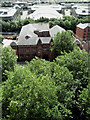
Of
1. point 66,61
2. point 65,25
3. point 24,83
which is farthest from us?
point 65,25

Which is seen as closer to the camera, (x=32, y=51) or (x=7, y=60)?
(x=7, y=60)

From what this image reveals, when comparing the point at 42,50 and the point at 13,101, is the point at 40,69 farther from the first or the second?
the point at 42,50

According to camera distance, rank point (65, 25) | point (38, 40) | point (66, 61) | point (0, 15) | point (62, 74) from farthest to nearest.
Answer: point (0, 15) < point (65, 25) < point (38, 40) < point (66, 61) < point (62, 74)

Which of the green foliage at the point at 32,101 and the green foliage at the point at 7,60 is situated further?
the green foliage at the point at 7,60

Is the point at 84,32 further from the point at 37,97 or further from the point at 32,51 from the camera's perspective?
the point at 37,97

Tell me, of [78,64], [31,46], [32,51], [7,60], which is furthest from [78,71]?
[32,51]

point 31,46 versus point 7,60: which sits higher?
point 7,60

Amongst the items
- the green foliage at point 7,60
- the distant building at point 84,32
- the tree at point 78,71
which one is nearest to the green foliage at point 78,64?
the tree at point 78,71

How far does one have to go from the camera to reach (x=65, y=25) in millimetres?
80562

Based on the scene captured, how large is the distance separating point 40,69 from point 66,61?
28.3ft

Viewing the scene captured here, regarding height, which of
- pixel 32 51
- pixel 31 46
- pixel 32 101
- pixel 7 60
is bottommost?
pixel 32 51

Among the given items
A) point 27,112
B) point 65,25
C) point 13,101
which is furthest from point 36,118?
point 65,25

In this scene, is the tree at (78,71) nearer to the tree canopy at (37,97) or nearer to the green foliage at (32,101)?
the tree canopy at (37,97)

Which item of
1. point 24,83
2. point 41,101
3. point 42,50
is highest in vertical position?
point 24,83
